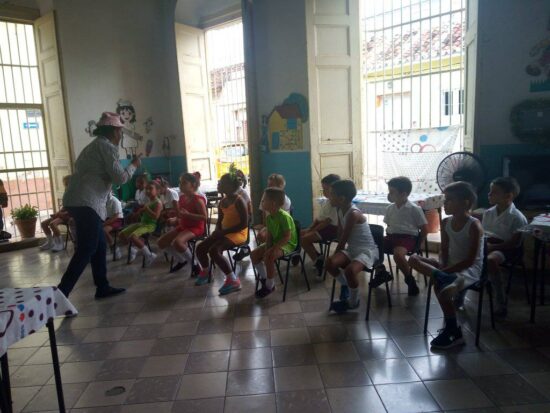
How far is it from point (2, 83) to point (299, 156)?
4.88 meters

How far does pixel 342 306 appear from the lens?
3.38m

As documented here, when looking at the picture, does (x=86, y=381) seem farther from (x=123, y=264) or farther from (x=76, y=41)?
(x=76, y=41)

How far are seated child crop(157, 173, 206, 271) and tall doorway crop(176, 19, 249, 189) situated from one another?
297 centimetres

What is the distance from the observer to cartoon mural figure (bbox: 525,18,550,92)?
165 inches

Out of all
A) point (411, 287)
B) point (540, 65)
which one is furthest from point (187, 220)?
point (540, 65)

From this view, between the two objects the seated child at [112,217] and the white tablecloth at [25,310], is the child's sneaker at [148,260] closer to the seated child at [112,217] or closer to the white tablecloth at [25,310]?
the seated child at [112,217]

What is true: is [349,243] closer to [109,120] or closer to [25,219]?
[109,120]

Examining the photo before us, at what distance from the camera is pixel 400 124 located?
19.6ft

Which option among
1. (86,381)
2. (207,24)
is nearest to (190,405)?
(86,381)

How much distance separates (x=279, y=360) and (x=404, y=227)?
5.51ft

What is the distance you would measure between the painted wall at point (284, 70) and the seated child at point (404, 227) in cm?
248

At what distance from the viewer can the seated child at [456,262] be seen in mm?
2736

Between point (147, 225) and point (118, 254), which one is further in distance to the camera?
point (118, 254)

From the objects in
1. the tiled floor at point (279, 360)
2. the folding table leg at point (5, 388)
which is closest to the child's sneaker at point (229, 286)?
the tiled floor at point (279, 360)
